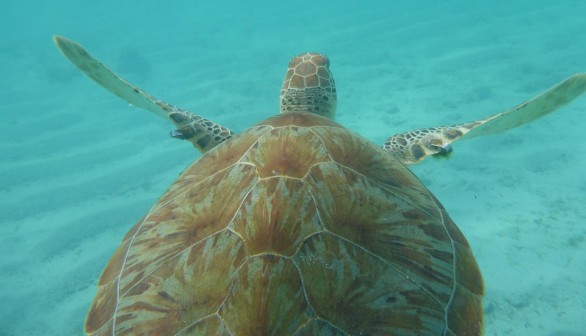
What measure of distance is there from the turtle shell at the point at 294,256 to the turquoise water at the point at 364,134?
3760mm

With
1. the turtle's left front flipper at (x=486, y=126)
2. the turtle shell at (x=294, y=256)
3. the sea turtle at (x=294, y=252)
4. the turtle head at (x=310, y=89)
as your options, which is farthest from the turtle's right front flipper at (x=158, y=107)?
the turtle's left front flipper at (x=486, y=126)

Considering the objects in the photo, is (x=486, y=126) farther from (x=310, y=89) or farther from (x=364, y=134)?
(x=364, y=134)

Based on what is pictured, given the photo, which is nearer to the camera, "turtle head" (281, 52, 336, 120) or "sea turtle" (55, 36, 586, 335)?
"sea turtle" (55, 36, 586, 335)

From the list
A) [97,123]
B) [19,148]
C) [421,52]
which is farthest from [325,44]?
[19,148]

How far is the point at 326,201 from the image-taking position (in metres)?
1.66

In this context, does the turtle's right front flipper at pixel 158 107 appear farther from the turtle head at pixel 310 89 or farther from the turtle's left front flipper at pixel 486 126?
the turtle's left front flipper at pixel 486 126

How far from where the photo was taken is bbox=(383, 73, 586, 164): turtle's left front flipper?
257 centimetres

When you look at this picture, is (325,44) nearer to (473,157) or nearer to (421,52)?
(421,52)

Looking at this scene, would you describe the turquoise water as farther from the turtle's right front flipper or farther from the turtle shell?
the turtle's right front flipper

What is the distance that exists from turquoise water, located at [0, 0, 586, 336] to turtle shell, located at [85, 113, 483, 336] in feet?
12.3

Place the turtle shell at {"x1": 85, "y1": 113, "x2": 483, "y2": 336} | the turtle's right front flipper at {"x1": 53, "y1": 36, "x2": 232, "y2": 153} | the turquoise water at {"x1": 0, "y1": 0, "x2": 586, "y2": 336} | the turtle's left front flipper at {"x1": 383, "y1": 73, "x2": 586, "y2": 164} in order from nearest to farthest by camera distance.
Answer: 1. the turtle shell at {"x1": 85, "y1": 113, "x2": 483, "y2": 336}
2. the turtle's left front flipper at {"x1": 383, "y1": 73, "x2": 586, "y2": 164}
3. the turtle's right front flipper at {"x1": 53, "y1": 36, "x2": 232, "y2": 153}
4. the turquoise water at {"x1": 0, "y1": 0, "x2": 586, "y2": 336}

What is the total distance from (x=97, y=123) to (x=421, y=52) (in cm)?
1372

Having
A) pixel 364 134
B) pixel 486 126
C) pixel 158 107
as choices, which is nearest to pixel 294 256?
pixel 486 126

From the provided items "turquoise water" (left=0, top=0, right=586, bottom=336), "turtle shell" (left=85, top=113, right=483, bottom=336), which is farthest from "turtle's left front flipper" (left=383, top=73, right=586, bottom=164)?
"turquoise water" (left=0, top=0, right=586, bottom=336)
